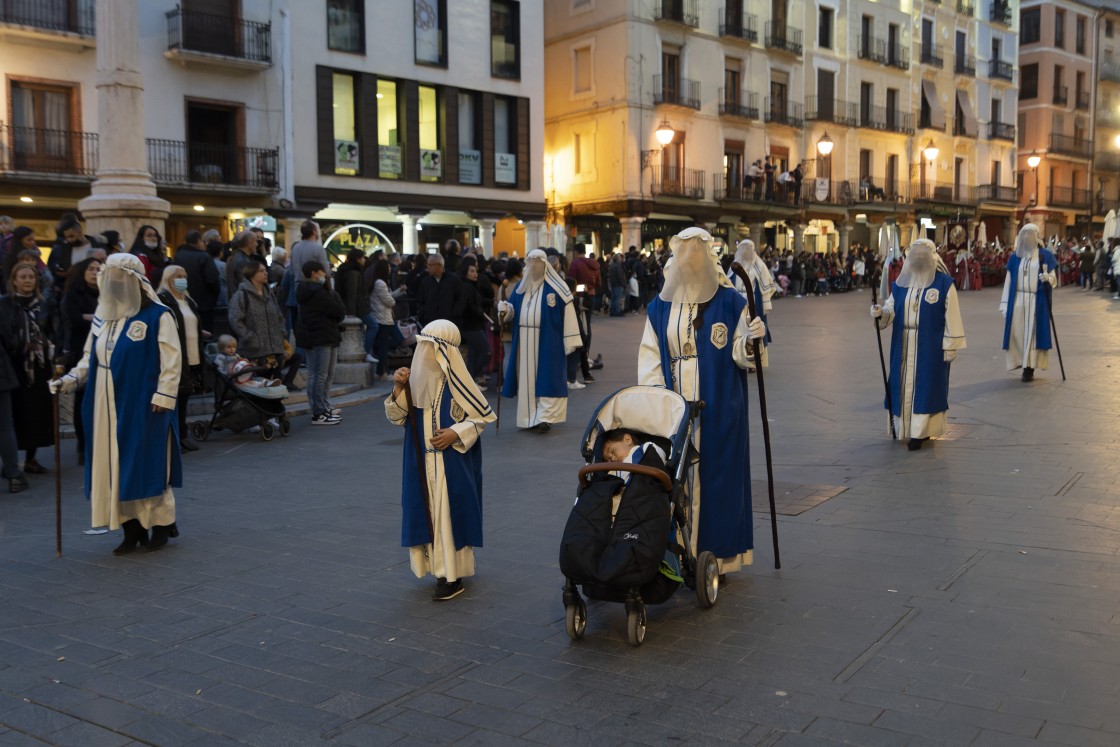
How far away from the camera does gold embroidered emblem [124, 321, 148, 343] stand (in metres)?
6.73

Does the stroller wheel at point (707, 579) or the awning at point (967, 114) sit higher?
the awning at point (967, 114)

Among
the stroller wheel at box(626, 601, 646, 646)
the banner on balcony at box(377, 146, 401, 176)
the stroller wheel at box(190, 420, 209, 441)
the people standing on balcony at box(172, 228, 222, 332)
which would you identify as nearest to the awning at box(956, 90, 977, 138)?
the banner on balcony at box(377, 146, 401, 176)

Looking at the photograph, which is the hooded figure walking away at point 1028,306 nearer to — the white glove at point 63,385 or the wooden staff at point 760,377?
the wooden staff at point 760,377

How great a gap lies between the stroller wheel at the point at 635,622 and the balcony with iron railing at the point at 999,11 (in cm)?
5630

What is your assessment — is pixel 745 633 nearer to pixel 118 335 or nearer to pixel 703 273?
pixel 703 273

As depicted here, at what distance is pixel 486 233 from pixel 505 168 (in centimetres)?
206

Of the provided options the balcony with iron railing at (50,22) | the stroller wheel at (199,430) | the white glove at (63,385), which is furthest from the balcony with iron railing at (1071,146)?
the white glove at (63,385)

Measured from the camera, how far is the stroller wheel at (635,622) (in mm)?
4875

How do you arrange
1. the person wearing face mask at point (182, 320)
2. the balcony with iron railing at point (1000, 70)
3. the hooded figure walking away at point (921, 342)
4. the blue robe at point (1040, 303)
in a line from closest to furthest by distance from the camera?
the person wearing face mask at point (182, 320) < the hooded figure walking away at point (921, 342) < the blue robe at point (1040, 303) < the balcony with iron railing at point (1000, 70)

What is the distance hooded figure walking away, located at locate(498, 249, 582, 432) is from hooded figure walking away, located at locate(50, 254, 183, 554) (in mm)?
5025

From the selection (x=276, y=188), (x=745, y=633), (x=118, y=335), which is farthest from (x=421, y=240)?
(x=745, y=633)

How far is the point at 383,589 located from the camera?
5926 millimetres

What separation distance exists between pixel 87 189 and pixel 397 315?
11468 millimetres

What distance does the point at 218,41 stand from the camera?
2597 centimetres
